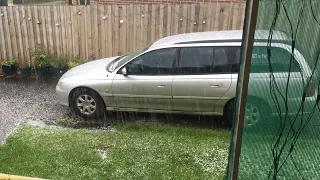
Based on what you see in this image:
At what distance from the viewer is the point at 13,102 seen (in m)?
7.23

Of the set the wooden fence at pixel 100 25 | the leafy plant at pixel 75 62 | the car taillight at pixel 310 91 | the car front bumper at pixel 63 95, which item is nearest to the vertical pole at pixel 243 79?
the car taillight at pixel 310 91

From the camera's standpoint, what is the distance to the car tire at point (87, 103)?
6277 mm

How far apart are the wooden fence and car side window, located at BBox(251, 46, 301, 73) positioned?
6.85 meters

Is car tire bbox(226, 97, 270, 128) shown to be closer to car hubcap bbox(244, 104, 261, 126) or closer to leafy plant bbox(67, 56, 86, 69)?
car hubcap bbox(244, 104, 261, 126)

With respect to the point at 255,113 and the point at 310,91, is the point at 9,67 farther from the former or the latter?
the point at 310,91

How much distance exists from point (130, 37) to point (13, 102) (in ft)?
11.3

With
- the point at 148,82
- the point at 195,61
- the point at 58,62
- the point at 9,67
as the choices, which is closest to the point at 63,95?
the point at 148,82

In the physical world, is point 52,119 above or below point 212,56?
below

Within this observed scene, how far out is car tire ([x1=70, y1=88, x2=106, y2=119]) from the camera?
20.6ft

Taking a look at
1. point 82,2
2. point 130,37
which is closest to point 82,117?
point 130,37

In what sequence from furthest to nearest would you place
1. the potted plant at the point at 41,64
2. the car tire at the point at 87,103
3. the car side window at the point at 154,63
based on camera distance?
1. the potted plant at the point at 41,64
2. the car tire at the point at 87,103
3. the car side window at the point at 154,63

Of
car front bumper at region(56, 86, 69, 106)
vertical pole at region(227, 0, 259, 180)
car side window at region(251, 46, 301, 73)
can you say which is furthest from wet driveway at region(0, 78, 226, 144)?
car side window at region(251, 46, 301, 73)

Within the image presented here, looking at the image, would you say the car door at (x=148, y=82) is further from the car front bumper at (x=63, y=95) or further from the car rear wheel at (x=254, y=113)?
the car rear wheel at (x=254, y=113)

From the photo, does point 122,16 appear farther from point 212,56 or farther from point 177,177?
point 177,177
